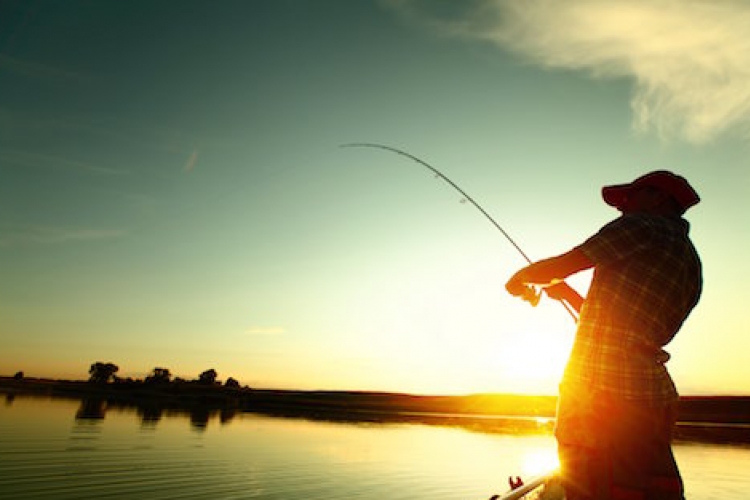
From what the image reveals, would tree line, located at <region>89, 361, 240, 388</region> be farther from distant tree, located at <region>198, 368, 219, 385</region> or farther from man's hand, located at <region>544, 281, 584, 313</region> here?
man's hand, located at <region>544, 281, 584, 313</region>

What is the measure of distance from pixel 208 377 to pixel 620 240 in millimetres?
197093

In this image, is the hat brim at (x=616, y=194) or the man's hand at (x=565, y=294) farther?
the man's hand at (x=565, y=294)

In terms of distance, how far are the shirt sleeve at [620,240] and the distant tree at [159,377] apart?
692 ft

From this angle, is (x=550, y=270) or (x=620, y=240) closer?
(x=620, y=240)

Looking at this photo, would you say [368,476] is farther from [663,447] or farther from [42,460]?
[663,447]

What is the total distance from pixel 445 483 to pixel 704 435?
68.6 meters

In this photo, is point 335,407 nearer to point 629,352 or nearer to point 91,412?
point 91,412

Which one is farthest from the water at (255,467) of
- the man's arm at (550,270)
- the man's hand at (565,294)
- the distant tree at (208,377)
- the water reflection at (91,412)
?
the distant tree at (208,377)

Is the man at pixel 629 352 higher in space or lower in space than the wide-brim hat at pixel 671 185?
lower

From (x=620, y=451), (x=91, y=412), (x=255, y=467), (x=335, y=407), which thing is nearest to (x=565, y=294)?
(x=620, y=451)

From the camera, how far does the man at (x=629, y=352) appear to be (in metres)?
2.71

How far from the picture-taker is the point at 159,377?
188 meters

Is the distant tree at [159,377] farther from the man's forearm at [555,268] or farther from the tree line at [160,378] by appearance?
the man's forearm at [555,268]

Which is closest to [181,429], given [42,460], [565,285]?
[42,460]
